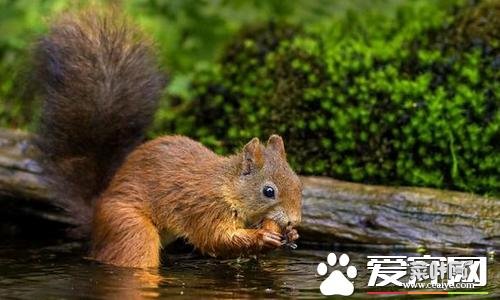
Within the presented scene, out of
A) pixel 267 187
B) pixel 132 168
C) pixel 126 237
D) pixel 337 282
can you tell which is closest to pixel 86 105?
pixel 132 168

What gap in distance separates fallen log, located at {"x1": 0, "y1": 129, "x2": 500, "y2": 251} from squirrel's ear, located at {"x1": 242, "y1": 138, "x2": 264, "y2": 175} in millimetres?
920

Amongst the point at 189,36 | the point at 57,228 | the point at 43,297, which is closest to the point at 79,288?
the point at 43,297

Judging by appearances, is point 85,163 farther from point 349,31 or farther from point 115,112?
point 349,31

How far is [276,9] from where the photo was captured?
907 centimetres

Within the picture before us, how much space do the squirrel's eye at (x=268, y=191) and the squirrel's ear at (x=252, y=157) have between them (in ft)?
0.50

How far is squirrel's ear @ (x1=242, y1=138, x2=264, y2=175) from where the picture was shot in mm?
5395

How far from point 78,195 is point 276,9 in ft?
12.0

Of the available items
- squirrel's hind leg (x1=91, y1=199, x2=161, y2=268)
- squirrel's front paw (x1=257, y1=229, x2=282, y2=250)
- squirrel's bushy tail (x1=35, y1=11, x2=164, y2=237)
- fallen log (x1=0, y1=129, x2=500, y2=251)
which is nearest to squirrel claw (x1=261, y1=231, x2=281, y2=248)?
squirrel's front paw (x1=257, y1=229, x2=282, y2=250)

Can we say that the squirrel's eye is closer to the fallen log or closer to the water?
the water

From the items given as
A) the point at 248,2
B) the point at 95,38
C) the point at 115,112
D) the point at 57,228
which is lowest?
the point at 57,228

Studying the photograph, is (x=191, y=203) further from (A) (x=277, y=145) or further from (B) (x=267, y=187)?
(A) (x=277, y=145)

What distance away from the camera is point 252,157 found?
17.7ft

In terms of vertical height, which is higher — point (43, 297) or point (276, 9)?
point (276, 9)

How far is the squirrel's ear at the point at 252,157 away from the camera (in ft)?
17.7
